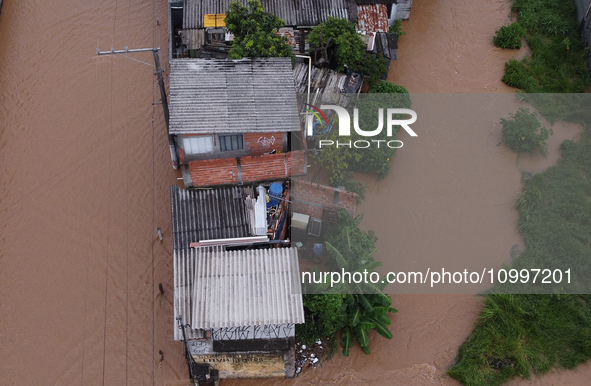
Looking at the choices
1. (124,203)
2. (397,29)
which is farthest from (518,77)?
(124,203)

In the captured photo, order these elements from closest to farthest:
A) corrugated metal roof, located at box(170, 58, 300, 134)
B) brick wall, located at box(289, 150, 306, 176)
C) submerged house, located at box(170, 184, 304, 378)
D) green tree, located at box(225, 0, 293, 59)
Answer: submerged house, located at box(170, 184, 304, 378)
corrugated metal roof, located at box(170, 58, 300, 134)
brick wall, located at box(289, 150, 306, 176)
green tree, located at box(225, 0, 293, 59)

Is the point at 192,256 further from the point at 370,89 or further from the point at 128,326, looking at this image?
the point at 370,89

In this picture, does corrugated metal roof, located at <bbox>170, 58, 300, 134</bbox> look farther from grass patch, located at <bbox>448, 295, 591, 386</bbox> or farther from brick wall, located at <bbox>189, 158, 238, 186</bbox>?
grass patch, located at <bbox>448, 295, 591, 386</bbox>

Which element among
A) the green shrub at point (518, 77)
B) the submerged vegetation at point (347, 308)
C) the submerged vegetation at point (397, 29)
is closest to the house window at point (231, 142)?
the submerged vegetation at point (347, 308)

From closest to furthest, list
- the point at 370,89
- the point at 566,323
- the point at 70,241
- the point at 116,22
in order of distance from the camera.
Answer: the point at 566,323, the point at 70,241, the point at 370,89, the point at 116,22

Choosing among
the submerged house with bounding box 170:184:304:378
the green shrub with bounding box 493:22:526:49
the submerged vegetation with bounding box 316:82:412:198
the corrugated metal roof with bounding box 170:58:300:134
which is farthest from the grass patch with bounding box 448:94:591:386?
the corrugated metal roof with bounding box 170:58:300:134

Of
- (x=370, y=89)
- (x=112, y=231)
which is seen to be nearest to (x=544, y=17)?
(x=370, y=89)
